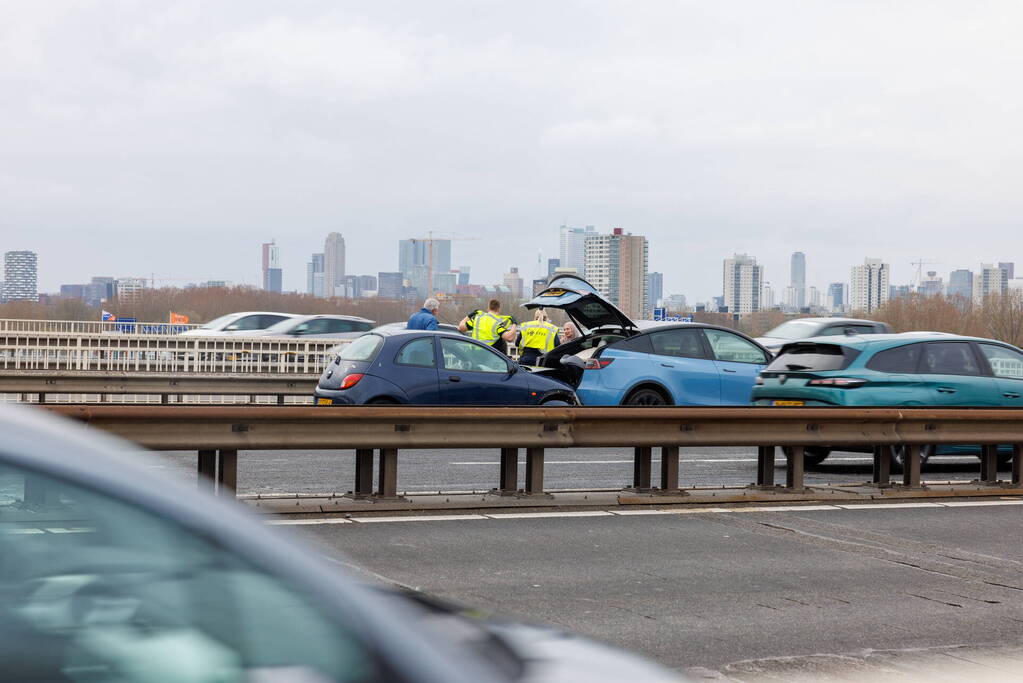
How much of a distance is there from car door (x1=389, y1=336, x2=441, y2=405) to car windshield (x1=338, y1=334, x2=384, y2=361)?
29cm

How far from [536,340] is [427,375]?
426 centimetres

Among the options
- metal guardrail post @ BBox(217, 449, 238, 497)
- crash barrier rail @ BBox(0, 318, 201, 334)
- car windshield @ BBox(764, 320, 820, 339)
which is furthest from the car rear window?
crash barrier rail @ BBox(0, 318, 201, 334)

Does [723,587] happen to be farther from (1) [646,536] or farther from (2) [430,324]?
(2) [430,324]

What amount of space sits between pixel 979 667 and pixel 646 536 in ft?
11.8

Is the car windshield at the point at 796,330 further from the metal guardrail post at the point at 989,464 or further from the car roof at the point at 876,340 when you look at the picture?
the metal guardrail post at the point at 989,464

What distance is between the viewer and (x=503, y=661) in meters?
2.22

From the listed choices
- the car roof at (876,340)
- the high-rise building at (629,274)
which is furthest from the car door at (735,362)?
the high-rise building at (629,274)

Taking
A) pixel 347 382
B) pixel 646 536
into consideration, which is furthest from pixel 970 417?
pixel 347 382

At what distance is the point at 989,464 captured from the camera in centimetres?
1256

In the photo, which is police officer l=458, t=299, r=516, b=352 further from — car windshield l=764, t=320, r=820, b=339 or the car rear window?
car windshield l=764, t=320, r=820, b=339

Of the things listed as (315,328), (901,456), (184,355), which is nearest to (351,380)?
(901,456)

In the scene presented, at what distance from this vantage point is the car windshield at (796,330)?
22.5m

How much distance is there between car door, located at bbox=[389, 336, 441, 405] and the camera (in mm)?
14466

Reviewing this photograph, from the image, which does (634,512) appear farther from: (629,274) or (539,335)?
(629,274)
